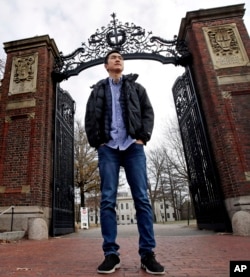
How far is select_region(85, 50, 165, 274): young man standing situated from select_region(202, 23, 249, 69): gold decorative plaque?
234 inches

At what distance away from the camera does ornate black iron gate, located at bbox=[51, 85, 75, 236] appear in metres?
7.50

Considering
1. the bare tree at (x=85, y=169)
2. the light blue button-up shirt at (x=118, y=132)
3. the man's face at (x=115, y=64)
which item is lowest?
the light blue button-up shirt at (x=118, y=132)

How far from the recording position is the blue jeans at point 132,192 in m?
2.25

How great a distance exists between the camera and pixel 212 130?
6977 mm

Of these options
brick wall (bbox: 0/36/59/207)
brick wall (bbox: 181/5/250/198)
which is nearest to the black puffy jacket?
brick wall (bbox: 181/5/250/198)

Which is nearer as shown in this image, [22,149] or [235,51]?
[22,149]

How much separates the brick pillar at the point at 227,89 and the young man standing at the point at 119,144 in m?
3.98

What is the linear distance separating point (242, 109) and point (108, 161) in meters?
5.84

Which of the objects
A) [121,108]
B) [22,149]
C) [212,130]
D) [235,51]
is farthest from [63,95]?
[121,108]

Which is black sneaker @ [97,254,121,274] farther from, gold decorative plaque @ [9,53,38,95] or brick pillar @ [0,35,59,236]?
gold decorative plaque @ [9,53,38,95]

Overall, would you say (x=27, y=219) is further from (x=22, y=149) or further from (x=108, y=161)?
(x=108, y=161)

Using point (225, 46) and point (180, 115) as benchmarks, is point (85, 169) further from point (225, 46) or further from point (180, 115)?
point (225, 46)

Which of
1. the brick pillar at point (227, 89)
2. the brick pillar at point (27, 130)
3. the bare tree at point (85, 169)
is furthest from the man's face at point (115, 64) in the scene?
the bare tree at point (85, 169)

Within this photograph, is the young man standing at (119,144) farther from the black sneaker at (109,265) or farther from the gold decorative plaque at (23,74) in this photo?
the gold decorative plaque at (23,74)
